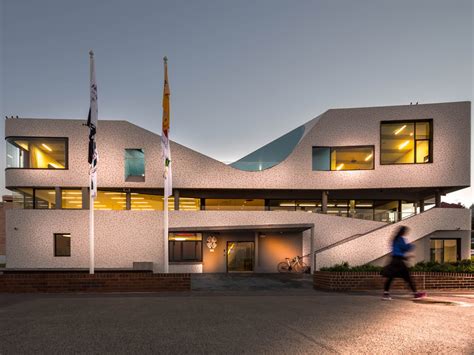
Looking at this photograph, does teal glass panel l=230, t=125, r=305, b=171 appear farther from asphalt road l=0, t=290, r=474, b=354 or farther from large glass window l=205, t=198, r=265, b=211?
asphalt road l=0, t=290, r=474, b=354

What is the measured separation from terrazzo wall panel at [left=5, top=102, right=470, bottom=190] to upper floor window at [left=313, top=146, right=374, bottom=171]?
38cm

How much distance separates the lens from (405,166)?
18.2 meters

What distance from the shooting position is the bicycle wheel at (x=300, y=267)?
17.8m

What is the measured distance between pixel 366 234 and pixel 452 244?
6.50 metres

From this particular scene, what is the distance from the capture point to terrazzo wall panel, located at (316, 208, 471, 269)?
1655 cm

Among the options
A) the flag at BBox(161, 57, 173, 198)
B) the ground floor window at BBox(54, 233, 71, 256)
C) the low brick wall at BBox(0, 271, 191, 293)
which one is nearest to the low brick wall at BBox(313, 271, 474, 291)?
the low brick wall at BBox(0, 271, 191, 293)

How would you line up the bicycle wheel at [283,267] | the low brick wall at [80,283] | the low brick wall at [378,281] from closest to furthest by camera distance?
1. the low brick wall at [80,283]
2. the low brick wall at [378,281]
3. the bicycle wheel at [283,267]

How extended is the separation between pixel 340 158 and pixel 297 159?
273cm

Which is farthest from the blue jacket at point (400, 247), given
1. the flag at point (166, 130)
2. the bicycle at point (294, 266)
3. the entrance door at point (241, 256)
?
the entrance door at point (241, 256)

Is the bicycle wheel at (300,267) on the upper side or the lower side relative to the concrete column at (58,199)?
lower

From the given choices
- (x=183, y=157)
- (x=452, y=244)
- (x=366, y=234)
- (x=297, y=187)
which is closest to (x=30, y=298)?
(x=183, y=157)

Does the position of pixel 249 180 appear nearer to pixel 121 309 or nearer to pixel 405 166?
pixel 405 166

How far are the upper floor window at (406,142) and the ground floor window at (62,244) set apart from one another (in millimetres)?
18888

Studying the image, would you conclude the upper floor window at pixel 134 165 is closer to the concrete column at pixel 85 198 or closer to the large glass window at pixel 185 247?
the concrete column at pixel 85 198
